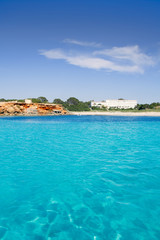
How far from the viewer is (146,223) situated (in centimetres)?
602

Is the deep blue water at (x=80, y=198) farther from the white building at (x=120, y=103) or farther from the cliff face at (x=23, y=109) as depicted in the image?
the white building at (x=120, y=103)

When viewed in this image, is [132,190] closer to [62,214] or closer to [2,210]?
[62,214]

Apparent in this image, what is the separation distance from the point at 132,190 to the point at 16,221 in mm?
5310

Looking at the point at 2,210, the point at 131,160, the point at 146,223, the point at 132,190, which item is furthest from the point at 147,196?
the point at 2,210

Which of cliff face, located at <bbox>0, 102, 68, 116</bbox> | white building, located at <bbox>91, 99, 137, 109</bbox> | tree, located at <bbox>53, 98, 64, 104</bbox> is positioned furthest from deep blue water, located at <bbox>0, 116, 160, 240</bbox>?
white building, located at <bbox>91, 99, 137, 109</bbox>

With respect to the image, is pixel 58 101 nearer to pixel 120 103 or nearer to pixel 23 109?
pixel 23 109

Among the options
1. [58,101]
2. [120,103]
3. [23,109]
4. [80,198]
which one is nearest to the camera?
[80,198]

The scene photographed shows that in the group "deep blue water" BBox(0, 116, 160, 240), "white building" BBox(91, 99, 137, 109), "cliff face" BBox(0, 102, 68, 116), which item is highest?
"white building" BBox(91, 99, 137, 109)

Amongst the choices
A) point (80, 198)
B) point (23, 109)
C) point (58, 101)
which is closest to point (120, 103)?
point (58, 101)

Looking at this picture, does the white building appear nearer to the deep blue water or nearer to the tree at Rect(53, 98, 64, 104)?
the tree at Rect(53, 98, 64, 104)

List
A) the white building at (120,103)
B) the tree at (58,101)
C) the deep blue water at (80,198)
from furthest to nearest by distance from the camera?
the white building at (120,103) → the tree at (58,101) → the deep blue water at (80,198)

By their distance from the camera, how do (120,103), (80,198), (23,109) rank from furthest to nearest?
1. (120,103)
2. (23,109)
3. (80,198)

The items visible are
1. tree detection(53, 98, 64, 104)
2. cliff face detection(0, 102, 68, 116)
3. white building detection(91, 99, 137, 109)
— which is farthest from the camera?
white building detection(91, 99, 137, 109)

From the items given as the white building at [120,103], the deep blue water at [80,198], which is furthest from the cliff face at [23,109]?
the white building at [120,103]
